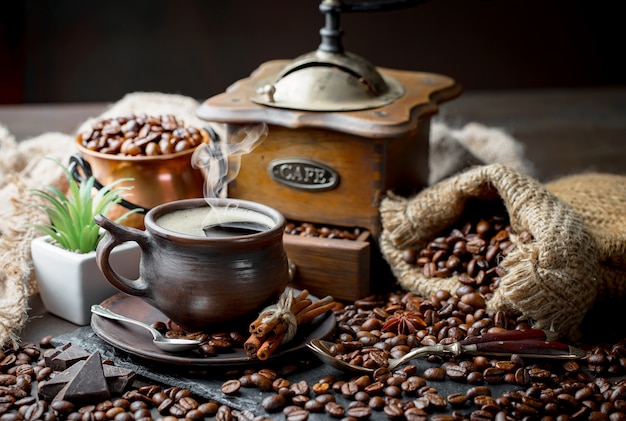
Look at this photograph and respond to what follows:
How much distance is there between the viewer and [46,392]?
1.55 m

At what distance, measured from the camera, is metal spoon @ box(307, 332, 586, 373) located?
1.68m

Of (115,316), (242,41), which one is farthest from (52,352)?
(242,41)

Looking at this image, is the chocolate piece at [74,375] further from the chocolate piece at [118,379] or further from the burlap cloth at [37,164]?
the burlap cloth at [37,164]

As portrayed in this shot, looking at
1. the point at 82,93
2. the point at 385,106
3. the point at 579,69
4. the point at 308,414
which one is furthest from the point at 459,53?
the point at 308,414

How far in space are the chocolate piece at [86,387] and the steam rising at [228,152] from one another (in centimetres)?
65

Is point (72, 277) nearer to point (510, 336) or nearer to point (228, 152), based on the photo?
point (228, 152)

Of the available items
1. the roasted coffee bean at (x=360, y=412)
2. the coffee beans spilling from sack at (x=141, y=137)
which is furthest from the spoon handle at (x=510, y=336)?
the coffee beans spilling from sack at (x=141, y=137)

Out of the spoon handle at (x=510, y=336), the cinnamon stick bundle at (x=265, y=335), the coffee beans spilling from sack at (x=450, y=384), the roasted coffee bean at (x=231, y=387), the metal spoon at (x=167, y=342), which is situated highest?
the cinnamon stick bundle at (x=265, y=335)

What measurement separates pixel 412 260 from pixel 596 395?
1.94 ft

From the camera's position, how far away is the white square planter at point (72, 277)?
1.88m

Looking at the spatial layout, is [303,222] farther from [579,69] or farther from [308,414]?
[579,69]

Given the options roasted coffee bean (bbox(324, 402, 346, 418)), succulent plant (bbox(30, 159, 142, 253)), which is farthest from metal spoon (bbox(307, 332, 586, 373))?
succulent plant (bbox(30, 159, 142, 253))

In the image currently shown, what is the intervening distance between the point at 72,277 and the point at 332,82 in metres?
0.82

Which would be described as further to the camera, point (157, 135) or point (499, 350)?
point (157, 135)
